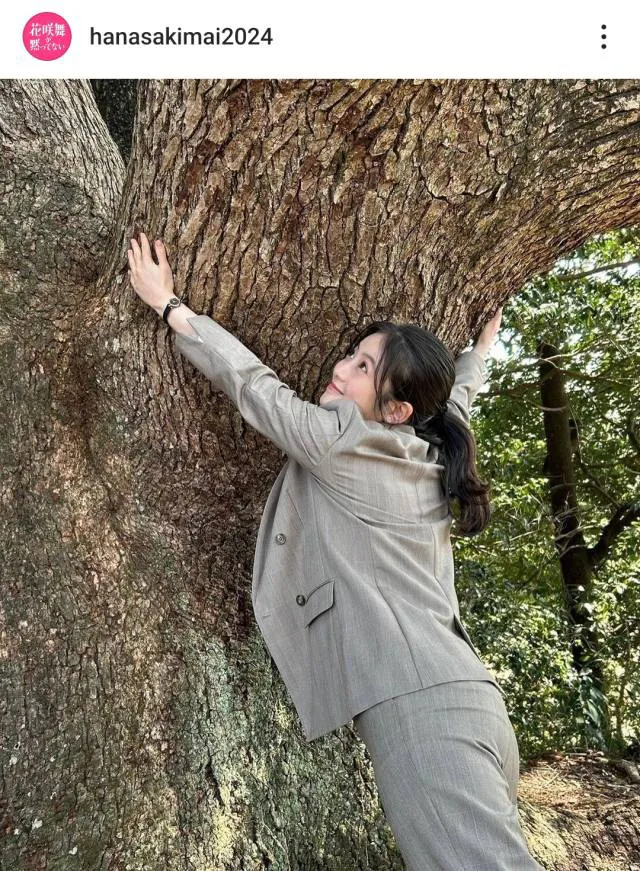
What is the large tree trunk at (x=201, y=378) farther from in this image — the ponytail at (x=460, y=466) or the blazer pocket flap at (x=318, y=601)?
the blazer pocket flap at (x=318, y=601)

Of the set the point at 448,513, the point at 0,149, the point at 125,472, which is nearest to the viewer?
the point at 448,513

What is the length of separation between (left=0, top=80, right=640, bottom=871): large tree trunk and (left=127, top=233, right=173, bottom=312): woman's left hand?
48mm

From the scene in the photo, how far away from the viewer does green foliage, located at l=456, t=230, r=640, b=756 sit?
5.56 meters

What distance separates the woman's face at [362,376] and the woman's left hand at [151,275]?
581 mm

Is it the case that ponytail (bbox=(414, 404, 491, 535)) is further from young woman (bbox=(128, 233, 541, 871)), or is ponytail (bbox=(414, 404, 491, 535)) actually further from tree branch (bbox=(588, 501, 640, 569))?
tree branch (bbox=(588, 501, 640, 569))

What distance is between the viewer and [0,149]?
3.00 metres

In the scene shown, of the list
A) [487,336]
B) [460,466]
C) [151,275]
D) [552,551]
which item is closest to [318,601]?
[460,466]

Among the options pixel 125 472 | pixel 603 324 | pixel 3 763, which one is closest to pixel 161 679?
pixel 3 763
